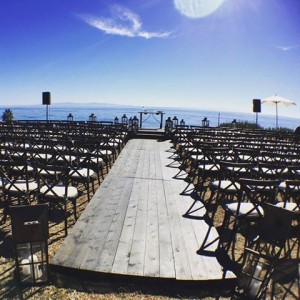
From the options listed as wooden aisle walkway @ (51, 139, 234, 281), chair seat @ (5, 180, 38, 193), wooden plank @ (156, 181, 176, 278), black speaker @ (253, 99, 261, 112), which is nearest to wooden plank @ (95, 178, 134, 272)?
wooden aisle walkway @ (51, 139, 234, 281)

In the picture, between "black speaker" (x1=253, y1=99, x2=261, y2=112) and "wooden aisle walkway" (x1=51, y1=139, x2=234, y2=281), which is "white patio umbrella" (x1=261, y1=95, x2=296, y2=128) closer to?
"black speaker" (x1=253, y1=99, x2=261, y2=112)

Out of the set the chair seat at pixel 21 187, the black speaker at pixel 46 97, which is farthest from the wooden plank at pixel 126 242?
the black speaker at pixel 46 97

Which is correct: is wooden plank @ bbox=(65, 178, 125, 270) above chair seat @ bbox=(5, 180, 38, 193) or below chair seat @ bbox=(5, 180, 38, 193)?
below

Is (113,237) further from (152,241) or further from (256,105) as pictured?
(256,105)

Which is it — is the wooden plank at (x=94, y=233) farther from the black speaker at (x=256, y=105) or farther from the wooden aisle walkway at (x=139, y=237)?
the black speaker at (x=256, y=105)

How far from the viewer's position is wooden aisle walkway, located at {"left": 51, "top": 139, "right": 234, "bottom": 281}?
351 centimetres

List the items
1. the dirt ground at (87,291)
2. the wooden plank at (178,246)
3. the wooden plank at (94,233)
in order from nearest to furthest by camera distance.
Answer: the dirt ground at (87,291) → the wooden plank at (178,246) → the wooden plank at (94,233)

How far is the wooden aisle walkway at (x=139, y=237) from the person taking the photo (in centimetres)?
351

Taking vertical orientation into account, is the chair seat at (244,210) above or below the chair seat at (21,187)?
below

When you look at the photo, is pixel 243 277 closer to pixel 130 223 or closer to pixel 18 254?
pixel 130 223

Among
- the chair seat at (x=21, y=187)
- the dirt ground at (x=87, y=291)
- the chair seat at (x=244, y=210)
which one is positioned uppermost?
the chair seat at (x=21, y=187)

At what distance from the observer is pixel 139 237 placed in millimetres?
4254

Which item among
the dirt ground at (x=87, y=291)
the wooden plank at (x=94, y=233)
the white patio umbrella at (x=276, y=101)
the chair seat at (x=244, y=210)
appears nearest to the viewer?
the dirt ground at (x=87, y=291)

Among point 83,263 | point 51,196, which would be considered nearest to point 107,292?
point 83,263
